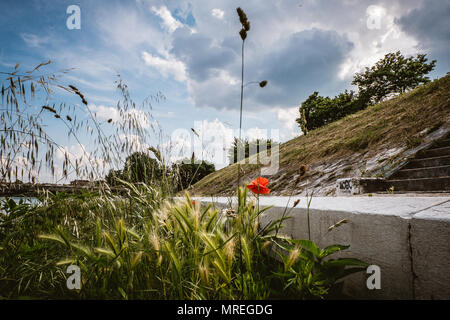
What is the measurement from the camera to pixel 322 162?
5.79 metres

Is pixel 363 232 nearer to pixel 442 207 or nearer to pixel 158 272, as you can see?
pixel 442 207

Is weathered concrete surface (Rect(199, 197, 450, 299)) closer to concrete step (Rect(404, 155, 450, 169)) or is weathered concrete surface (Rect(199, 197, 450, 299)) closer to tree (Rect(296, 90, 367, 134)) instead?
concrete step (Rect(404, 155, 450, 169))

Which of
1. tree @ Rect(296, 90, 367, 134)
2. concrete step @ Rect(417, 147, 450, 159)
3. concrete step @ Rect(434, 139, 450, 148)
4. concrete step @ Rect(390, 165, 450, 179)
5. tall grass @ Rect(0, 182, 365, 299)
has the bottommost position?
tall grass @ Rect(0, 182, 365, 299)

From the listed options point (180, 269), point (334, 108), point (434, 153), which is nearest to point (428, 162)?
point (434, 153)

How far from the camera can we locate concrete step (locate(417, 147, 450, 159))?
13.1ft

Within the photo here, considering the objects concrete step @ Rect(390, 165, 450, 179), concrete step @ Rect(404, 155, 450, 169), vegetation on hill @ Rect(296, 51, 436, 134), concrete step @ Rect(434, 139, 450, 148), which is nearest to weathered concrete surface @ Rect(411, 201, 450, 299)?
concrete step @ Rect(390, 165, 450, 179)

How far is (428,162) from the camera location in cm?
402

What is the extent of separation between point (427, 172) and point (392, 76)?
25.9 m

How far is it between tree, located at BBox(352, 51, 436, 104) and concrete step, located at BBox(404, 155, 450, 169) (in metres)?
24.6

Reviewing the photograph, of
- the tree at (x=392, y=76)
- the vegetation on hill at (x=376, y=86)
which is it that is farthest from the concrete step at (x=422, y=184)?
the tree at (x=392, y=76)

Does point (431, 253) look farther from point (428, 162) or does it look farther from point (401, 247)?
point (428, 162)

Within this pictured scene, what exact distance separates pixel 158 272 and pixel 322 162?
541 cm

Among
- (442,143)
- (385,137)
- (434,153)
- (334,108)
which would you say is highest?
(334,108)

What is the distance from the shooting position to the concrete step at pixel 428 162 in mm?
3812
